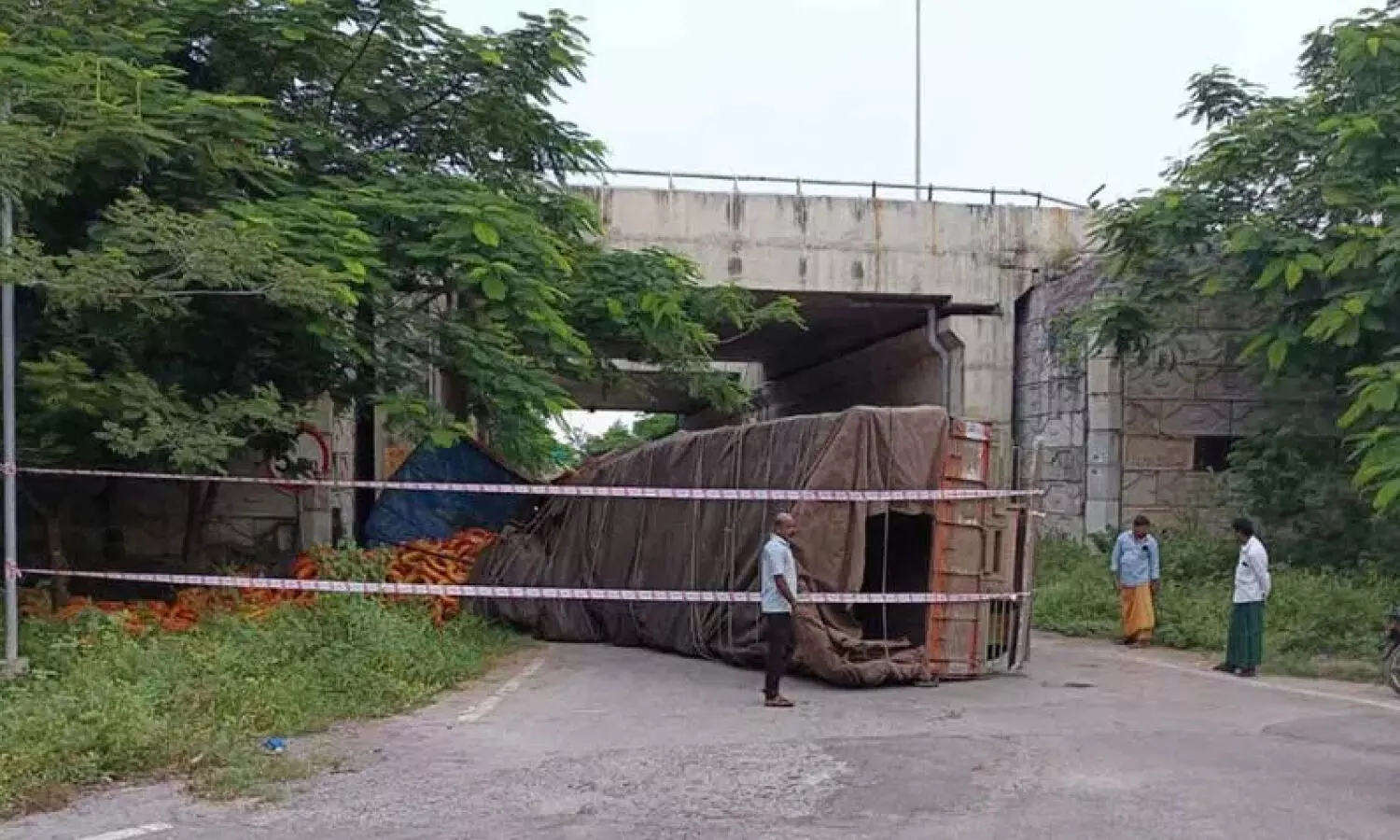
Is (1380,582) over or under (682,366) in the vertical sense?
under

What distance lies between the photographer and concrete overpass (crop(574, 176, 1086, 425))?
21.4 m

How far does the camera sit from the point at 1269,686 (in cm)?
1127

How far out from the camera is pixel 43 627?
1112 centimetres

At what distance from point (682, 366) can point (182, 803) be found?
1135cm

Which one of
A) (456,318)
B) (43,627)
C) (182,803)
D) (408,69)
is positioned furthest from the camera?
(408,69)

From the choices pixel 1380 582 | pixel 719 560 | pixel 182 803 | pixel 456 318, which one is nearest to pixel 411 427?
pixel 456 318

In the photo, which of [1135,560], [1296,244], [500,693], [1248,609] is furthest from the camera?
[1296,244]

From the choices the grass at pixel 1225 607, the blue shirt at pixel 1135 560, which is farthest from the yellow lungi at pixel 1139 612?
the grass at pixel 1225 607

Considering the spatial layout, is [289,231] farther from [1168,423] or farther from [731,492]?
[1168,423]

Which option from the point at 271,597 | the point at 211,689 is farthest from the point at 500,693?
the point at 271,597

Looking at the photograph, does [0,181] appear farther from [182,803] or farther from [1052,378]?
[1052,378]

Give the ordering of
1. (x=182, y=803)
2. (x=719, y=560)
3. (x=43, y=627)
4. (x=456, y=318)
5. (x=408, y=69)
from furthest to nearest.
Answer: (x=408, y=69)
(x=456, y=318)
(x=719, y=560)
(x=43, y=627)
(x=182, y=803)

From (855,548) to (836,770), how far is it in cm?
374

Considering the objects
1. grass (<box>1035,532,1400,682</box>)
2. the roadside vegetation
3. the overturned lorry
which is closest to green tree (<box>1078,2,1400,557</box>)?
the roadside vegetation
